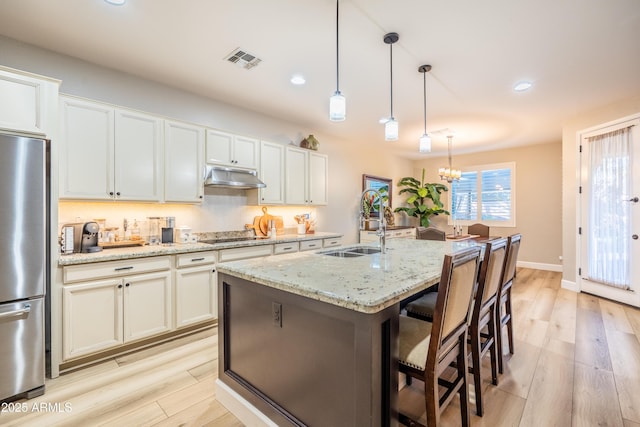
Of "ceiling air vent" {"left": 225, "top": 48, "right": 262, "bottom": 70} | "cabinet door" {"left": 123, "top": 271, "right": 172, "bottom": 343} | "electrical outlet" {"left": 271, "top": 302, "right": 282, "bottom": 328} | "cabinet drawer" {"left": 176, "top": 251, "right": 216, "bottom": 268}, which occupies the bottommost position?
"cabinet door" {"left": 123, "top": 271, "right": 172, "bottom": 343}

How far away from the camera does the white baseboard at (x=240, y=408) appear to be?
164 centimetres

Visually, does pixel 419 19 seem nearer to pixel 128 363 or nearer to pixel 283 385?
pixel 283 385

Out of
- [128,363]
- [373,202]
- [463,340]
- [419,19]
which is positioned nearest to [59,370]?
[128,363]

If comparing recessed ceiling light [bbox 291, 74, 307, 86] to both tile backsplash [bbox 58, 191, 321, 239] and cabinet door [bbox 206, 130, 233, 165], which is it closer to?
cabinet door [bbox 206, 130, 233, 165]

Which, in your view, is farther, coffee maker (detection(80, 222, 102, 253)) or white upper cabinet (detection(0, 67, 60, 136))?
coffee maker (detection(80, 222, 102, 253))

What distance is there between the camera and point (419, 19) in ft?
7.27

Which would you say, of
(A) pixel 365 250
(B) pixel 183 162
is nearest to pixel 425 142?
(A) pixel 365 250

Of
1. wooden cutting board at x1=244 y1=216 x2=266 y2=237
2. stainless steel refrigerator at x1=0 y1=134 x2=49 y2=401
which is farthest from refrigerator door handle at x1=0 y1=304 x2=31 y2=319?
wooden cutting board at x1=244 y1=216 x2=266 y2=237

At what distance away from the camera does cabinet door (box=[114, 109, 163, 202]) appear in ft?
9.05

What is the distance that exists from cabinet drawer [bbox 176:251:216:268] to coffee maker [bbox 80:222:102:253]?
67 centimetres

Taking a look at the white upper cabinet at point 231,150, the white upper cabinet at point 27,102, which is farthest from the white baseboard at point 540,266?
the white upper cabinet at point 27,102

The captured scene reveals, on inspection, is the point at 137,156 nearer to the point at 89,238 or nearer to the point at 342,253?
the point at 89,238

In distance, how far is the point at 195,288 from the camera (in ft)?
9.78

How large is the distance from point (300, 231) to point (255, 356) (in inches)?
115
